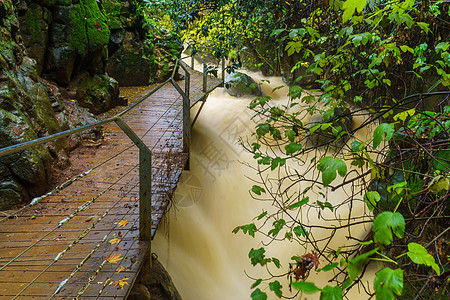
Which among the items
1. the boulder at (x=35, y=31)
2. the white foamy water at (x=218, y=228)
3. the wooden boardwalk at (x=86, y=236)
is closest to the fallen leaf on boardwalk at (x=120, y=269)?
the wooden boardwalk at (x=86, y=236)

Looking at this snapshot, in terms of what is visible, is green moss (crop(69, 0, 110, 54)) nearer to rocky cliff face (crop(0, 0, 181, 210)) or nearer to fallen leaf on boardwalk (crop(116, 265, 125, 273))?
rocky cliff face (crop(0, 0, 181, 210))

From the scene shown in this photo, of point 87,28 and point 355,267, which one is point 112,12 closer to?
point 87,28

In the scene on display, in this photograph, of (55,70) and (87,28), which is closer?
(55,70)

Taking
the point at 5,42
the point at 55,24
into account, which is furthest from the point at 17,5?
the point at 5,42

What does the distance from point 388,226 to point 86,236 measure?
9.27 feet

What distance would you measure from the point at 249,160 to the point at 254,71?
7.16 m

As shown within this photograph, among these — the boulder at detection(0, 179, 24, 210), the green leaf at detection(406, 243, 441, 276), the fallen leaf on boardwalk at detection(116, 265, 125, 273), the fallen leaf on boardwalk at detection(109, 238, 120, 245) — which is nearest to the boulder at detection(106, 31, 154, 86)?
the boulder at detection(0, 179, 24, 210)

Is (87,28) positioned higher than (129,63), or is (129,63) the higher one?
(87,28)

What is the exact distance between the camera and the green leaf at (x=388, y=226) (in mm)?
1171

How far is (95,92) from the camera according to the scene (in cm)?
709

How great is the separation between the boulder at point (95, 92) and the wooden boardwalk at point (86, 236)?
6.02ft

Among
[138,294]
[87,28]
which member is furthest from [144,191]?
[87,28]

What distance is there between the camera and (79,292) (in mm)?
2238

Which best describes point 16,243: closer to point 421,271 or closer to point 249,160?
point 421,271
